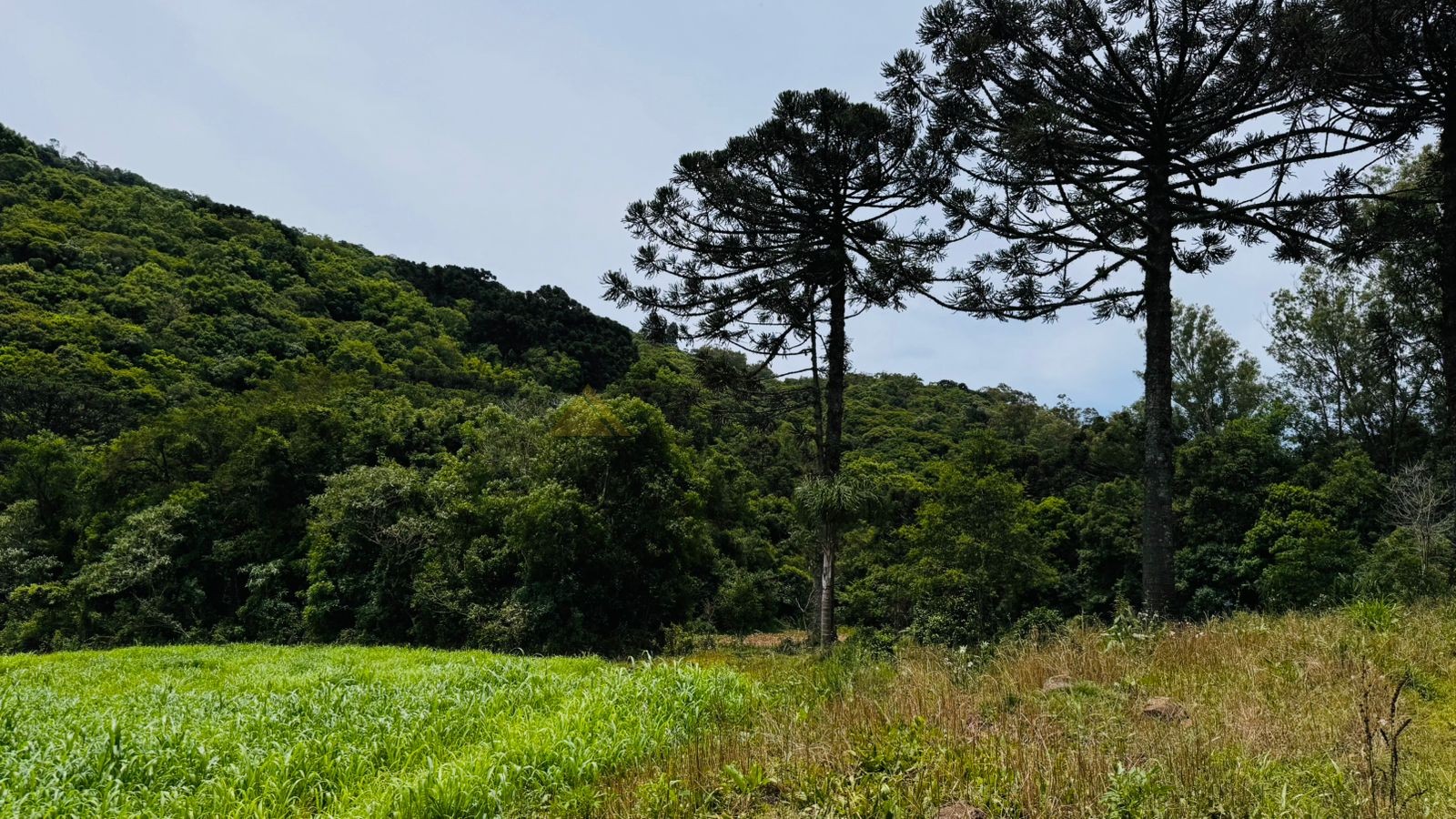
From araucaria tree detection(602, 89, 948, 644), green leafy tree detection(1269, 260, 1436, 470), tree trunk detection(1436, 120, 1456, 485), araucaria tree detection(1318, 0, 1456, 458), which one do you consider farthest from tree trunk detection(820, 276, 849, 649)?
green leafy tree detection(1269, 260, 1436, 470)

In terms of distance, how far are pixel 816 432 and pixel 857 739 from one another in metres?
8.36

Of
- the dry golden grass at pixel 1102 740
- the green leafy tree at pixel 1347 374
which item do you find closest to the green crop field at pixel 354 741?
the dry golden grass at pixel 1102 740

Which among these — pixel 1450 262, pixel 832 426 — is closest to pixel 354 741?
pixel 832 426

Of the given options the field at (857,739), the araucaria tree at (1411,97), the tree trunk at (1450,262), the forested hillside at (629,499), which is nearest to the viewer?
the field at (857,739)

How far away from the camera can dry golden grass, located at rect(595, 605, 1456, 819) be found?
2488mm

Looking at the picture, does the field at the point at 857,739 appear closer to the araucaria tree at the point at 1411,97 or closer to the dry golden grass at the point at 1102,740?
the dry golden grass at the point at 1102,740

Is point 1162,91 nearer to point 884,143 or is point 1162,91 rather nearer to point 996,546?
point 884,143

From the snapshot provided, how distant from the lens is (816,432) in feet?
38.0

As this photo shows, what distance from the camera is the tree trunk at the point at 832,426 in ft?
34.8

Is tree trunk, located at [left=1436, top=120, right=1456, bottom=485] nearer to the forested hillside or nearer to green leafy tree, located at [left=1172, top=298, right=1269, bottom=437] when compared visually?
the forested hillside

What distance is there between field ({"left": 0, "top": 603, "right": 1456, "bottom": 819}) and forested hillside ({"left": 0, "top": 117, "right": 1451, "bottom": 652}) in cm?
522

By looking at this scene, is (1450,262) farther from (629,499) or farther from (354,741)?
(629,499)

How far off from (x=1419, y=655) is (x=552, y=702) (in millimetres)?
5994

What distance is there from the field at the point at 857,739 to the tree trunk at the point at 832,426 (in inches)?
174
